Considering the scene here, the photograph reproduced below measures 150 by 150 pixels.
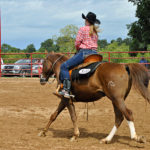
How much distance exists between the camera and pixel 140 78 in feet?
17.8

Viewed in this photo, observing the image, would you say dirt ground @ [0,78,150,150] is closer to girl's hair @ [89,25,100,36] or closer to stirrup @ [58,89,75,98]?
stirrup @ [58,89,75,98]

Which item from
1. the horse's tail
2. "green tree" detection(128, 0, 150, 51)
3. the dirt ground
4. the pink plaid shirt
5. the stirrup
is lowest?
the dirt ground

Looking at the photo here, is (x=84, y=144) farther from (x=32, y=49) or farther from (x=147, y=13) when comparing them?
(x=32, y=49)

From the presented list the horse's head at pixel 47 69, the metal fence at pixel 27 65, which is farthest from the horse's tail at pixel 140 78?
the metal fence at pixel 27 65

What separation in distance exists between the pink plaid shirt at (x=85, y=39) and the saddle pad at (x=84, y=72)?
0.43 metres

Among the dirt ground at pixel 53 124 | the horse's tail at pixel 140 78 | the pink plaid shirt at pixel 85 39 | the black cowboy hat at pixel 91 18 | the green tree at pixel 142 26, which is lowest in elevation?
the dirt ground at pixel 53 124

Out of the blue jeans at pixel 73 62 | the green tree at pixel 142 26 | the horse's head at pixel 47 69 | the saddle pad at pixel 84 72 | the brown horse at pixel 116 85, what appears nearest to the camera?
the brown horse at pixel 116 85

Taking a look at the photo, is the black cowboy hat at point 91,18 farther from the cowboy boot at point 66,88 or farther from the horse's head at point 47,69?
the horse's head at point 47,69

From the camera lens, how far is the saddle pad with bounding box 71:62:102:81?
563cm

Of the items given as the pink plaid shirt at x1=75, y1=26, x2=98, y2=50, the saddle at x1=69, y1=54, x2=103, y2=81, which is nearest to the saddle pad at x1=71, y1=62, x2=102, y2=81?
the saddle at x1=69, y1=54, x2=103, y2=81

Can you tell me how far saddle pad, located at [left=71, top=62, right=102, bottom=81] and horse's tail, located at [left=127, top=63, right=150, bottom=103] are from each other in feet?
2.22

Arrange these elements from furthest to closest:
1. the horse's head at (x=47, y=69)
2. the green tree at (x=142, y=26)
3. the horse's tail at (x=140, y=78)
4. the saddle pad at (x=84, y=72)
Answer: the green tree at (x=142, y=26), the horse's head at (x=47, y=69), the saddle pad at (x=84, y=72), the horse's tail at (x=140, y=78)

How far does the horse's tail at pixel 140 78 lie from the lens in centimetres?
539

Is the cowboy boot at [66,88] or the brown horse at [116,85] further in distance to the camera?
the cowboy boot at [66,88]
